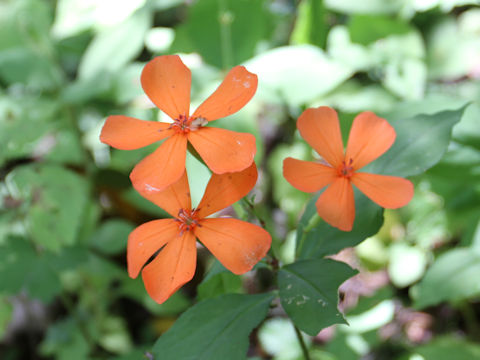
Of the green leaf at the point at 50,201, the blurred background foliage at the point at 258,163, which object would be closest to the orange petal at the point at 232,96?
the blurred background foliage at the point at 258,163

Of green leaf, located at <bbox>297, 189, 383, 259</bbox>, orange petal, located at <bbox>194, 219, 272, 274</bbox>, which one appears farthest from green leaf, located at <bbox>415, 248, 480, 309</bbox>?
orange petal, located at <bbox>194, 219, 272, 274</bbox>

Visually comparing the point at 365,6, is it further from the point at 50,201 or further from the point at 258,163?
the point at 50,201

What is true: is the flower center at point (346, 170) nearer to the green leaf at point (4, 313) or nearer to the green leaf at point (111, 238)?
the green leaf at point (111, 238)

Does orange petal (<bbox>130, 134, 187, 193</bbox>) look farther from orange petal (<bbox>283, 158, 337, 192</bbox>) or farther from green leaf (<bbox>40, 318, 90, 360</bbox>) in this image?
green leaf (<bbox>40, 318, 90, 360</bbox>)

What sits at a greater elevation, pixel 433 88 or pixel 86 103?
pixel 433 88

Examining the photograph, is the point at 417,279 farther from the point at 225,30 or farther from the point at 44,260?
the point at 44,260

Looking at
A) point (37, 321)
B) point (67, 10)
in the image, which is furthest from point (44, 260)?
point (67, 10)
